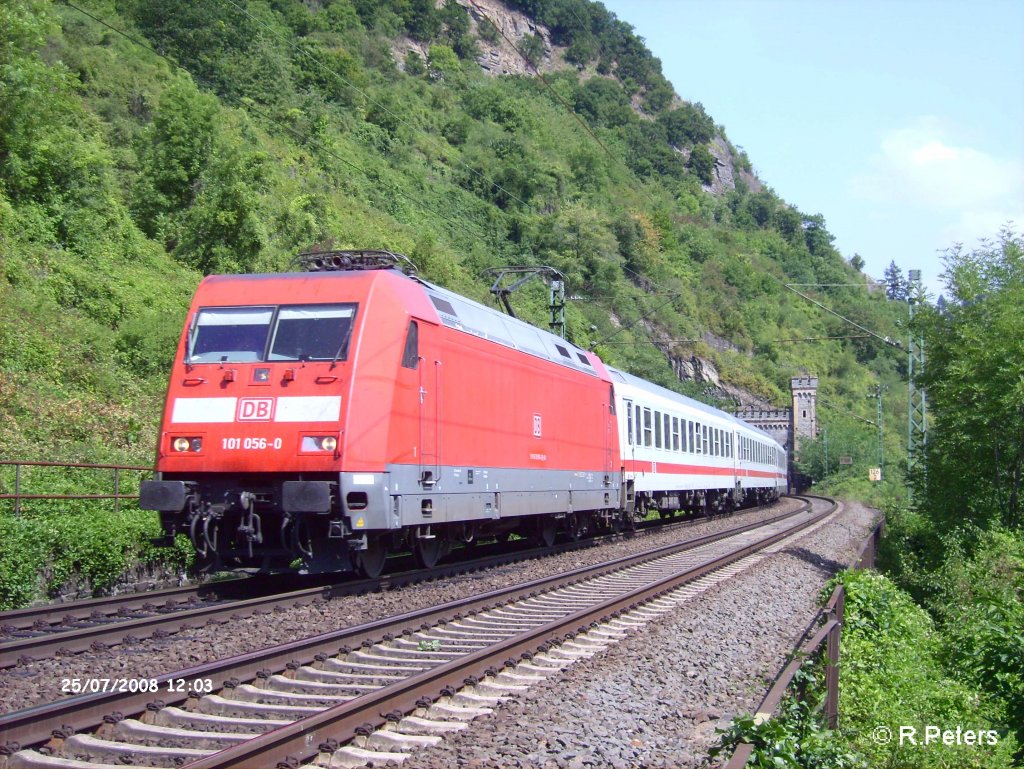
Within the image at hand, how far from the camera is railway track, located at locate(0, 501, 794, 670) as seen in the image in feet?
27.1

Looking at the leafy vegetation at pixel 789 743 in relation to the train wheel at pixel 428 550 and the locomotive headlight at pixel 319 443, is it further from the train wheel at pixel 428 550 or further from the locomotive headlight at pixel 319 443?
the train wheel at pixel 428 550

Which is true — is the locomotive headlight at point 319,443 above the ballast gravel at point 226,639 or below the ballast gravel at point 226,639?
above

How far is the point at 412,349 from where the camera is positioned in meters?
12.3

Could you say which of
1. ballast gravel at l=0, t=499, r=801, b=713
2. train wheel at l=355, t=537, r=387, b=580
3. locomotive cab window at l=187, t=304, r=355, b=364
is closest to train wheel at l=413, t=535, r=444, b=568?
ballast gravel at l=0, t=499, r=801, b=713

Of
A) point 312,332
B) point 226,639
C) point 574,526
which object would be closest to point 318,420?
point 312,332

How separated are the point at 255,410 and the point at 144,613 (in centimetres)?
245

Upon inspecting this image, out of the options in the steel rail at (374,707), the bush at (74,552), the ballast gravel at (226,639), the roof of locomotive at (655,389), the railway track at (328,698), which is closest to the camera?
the steel rail at (374,707)

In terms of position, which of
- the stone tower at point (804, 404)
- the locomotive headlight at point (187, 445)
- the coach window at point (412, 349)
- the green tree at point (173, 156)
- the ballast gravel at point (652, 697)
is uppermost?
the green tree at point (173, 156)

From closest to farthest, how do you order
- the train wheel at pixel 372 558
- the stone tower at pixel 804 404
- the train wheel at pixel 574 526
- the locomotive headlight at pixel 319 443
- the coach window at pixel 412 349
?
the locomotive headlight at pixel 319 443
the coach window at pixel 412 349
the train wheel at pixel 372 558
the train wheel at pixel 574 526
the stone tower at pixel 804 404

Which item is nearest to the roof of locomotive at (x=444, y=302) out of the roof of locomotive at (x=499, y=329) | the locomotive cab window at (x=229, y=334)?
the roof of locomotive at (x=499, y=329)

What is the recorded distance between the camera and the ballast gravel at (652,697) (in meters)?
5.98

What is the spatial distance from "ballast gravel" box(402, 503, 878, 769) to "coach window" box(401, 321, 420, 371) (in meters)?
4.12

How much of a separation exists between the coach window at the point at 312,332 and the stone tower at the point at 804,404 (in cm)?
7261

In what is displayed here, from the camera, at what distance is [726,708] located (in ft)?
24.6
